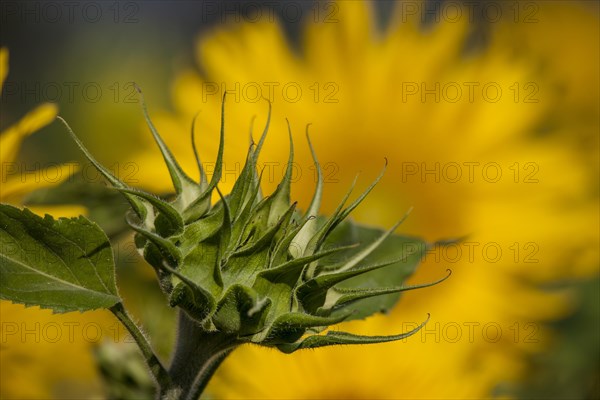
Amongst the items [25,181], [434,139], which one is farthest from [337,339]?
[434,139]

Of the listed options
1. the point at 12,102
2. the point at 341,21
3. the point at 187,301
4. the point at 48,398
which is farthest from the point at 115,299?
the point at 12,102

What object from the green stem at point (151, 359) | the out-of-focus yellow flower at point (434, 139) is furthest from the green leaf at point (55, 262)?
the out-of-focus yellow flower at point (434, 139)

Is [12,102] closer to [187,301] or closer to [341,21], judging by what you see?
[341,21]

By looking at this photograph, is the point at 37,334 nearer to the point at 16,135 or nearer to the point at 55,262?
the point at 16,135

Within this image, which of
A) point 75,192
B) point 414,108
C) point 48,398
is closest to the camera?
point 75,192

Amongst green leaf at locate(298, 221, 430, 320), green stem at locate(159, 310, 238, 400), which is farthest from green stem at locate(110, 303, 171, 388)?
green leaf at locate(298, 221, 430, 320)

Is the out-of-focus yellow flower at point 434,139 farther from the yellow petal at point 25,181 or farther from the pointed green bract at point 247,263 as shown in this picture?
the pointed green bract at point 247,263
